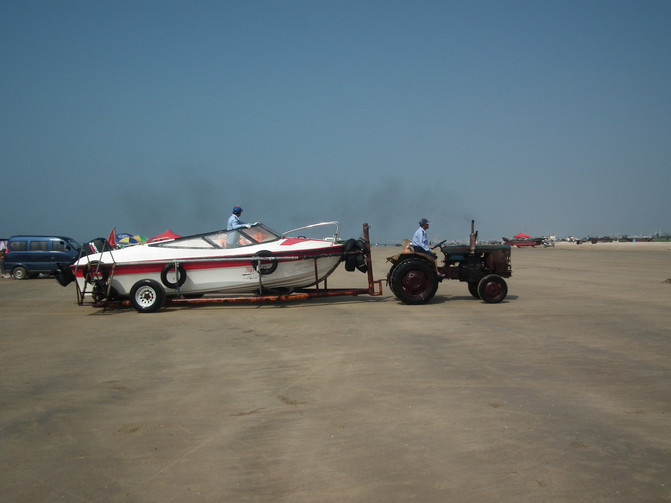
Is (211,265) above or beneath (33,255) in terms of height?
beneath

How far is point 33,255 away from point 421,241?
20.0 meters

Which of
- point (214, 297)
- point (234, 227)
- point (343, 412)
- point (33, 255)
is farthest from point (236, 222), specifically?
point (33, 255)

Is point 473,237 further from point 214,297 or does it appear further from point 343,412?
point 343,412

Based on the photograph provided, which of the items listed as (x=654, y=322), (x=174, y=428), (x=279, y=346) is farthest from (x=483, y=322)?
(x=174, y=428)

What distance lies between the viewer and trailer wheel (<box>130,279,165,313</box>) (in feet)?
34.6

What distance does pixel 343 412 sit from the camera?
170 inches

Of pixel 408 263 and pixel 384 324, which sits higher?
pixel 408 263

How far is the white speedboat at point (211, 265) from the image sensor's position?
1089 cm

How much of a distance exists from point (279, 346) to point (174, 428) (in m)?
2.95

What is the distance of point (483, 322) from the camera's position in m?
8.45

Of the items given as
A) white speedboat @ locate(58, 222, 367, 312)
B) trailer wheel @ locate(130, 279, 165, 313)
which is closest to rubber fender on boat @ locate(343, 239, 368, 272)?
white speedboat @ locate(58, 222, 367, 312)

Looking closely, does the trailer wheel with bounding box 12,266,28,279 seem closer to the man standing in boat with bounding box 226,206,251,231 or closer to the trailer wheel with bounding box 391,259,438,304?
the man standing in boat with bounding box 226,206,251,231

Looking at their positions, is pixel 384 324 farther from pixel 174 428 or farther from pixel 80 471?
pixel 80 471

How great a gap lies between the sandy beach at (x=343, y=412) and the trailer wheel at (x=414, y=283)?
Result: 224 cm
